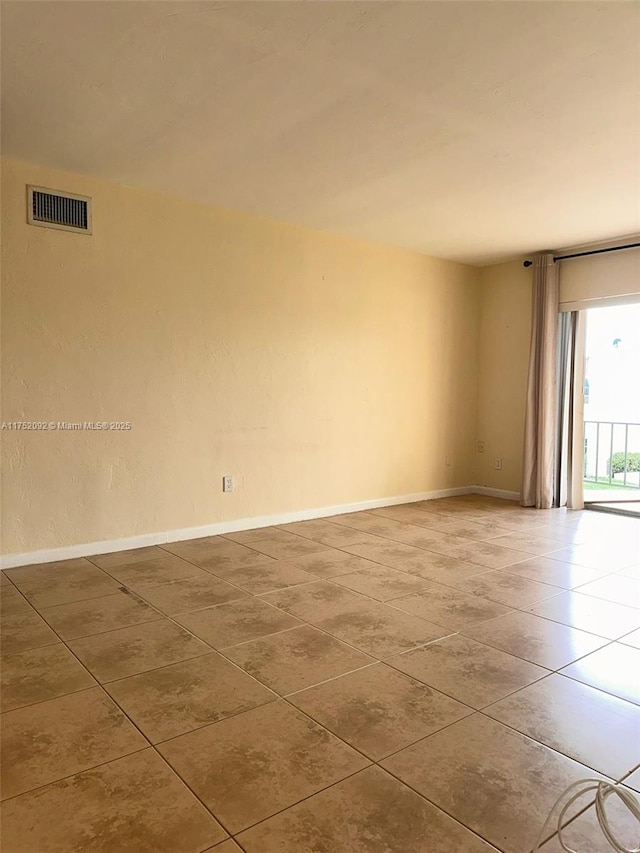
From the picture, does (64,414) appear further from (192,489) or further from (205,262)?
(205,262)

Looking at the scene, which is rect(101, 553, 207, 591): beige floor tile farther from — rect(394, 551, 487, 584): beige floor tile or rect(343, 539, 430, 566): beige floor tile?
rect(394, 551, 487, 584): beige floor tile

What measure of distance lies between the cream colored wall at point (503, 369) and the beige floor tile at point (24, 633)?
478 centimetres

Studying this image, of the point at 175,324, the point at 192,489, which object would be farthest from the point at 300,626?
the point at 175,324

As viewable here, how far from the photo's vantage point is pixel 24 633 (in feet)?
8.89

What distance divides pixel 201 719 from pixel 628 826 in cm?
129

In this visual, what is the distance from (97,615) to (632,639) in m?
2.52

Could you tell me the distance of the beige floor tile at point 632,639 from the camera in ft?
8.73

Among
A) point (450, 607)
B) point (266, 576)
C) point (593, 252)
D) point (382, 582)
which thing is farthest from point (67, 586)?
point (593, 252)

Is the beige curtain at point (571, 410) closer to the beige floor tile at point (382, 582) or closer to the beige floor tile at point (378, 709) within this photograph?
the beige floor tile at point (382, 582)

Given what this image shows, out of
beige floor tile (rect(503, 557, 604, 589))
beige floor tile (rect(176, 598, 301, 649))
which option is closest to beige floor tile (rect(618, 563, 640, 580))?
beige floor tile (rect(503, 557, 604, 589))

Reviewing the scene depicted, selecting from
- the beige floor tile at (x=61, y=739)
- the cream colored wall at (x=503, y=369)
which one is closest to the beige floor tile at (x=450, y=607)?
the beige floor tile at (x=61, y=739)

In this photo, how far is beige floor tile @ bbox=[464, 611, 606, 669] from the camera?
255 cm

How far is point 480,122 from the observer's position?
9.64 ft

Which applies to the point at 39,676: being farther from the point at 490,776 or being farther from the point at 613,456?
the point at 613,456
